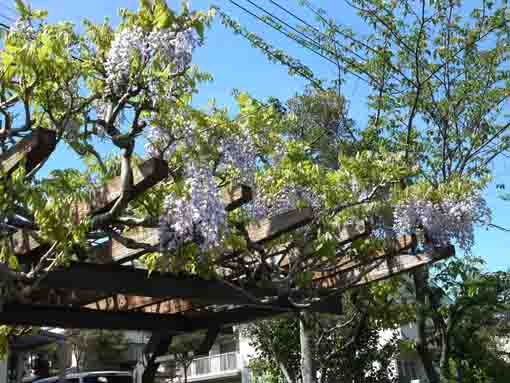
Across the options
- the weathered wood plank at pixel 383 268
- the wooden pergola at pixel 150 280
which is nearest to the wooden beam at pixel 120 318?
the wooden pergola at pixel 150 280

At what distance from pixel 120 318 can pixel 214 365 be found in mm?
22051

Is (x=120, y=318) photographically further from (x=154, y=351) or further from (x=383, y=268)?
(x=383, y=268)

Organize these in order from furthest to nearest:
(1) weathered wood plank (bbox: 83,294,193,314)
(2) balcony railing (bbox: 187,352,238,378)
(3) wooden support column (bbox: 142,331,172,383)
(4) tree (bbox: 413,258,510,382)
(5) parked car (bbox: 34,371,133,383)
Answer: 1. (2) balcony railing (bbox: 187,352,238,378)
2. (5) parked car (bbox: 34,371,133,383)
3. (4) tree (bbox: 413,258,510,382)
4. (3) wooden support column (bbox: 142,331,172,383)
5. (1) weathered wood plank (bbox: 83,294,193,314)

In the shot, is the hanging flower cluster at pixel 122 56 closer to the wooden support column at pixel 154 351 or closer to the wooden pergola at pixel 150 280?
the wooden pergola at pixel 150 280

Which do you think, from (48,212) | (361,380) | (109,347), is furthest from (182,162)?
(109,347)

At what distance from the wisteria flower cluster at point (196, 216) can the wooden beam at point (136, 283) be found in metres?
0.74

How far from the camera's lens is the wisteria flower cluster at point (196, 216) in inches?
161

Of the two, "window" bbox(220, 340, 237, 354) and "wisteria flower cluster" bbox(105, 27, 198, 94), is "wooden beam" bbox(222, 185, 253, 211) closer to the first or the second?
"wisteria flower cluster" bbox(105, 27, 198, 94)

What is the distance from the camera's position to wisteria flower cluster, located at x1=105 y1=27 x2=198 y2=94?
12.1 ft

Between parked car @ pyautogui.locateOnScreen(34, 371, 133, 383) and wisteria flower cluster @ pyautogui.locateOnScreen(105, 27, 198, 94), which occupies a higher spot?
wisteria flower cluster @ pyautogui.locateOnScreen(105, 27, 198, 94)

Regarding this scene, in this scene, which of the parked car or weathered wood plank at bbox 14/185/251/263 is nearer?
weathered wood plank at bbox 14/185/251/263

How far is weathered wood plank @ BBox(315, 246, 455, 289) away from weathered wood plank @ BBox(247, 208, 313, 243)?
138 cm

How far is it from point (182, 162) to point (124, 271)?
1211 millimetres

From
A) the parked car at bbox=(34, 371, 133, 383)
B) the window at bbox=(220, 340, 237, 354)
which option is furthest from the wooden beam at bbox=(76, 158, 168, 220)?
the window at bbox=(220, 340, 237, 354)
